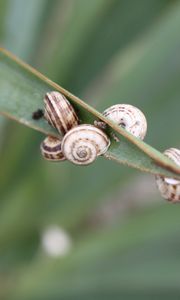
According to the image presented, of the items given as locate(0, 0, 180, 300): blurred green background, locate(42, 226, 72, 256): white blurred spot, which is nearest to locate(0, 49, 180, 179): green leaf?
locate(0, 0, 180, 300): blurred green background

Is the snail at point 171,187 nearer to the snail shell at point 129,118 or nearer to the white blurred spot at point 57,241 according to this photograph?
the snail shell at point 129,118

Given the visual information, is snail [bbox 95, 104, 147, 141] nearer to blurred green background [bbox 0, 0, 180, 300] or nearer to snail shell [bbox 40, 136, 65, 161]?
snail shell [bbox 40, 136, 65, 161]

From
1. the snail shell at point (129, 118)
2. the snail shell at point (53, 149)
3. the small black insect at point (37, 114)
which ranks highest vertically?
the snail shell at point (129, 118)

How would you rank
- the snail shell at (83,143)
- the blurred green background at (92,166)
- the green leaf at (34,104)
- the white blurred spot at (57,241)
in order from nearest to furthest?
the green leaf at (34,104) < the snail shell at (83,143) < the blurred green background at (92,166) < the white blurred spot at (57,241)

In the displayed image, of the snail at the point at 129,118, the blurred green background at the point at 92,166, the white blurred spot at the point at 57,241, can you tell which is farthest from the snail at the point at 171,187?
the white blurred spot at the point at 57,241

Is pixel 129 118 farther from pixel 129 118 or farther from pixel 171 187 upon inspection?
pixel 171 187

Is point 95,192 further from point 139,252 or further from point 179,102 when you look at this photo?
point 179,102

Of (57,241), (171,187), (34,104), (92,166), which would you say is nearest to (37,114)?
(34,104)

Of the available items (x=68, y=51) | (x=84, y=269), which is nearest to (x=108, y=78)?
(x=68, y=51)
